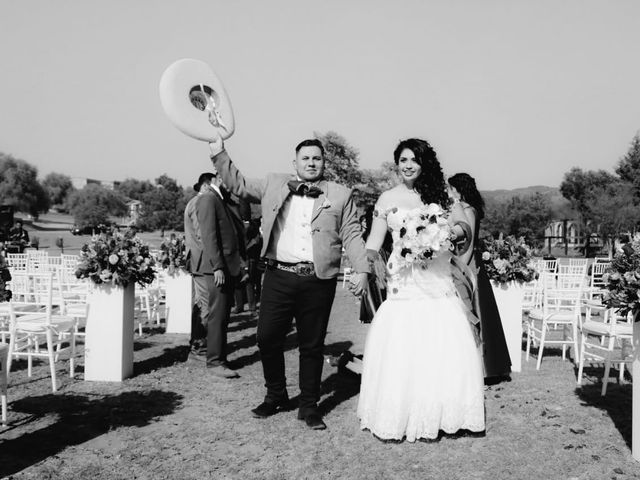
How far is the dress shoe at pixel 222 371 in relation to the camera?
22.5ft

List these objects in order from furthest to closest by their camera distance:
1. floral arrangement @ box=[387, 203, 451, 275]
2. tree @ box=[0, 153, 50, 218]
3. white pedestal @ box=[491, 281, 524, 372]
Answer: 1. tree @ box=[0, 153, 50, 218]
2. white pedestal @ box=[491, 281, 524, 372]
3. floral arrangement @ box=[387, 203, 451, 275]

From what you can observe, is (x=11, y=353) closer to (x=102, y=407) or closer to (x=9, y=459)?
(x=102, y=407)

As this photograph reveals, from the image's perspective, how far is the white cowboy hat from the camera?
183 inches

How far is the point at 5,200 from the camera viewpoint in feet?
248

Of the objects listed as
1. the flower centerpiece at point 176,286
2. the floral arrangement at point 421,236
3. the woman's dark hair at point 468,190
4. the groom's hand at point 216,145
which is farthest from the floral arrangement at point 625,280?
the flower centerpiece at point 176,286

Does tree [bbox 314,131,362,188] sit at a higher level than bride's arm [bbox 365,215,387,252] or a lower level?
higher

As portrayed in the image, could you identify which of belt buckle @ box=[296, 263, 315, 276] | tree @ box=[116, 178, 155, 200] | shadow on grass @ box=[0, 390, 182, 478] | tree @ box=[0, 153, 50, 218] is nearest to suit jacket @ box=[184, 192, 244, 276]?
shadow on grass @ box=[0, 390, 182, 478]

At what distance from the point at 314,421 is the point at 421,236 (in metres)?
1.83

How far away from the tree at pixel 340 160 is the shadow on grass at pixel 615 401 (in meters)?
31.1

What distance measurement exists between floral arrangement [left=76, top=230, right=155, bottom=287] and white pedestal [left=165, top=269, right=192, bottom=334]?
11.1 feet

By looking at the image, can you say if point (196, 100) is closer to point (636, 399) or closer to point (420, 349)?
point (420, 349)

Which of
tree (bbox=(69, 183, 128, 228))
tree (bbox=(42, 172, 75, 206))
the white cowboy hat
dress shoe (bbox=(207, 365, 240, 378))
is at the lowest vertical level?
dress shoe (bbox=(207, 365, 240, 378))

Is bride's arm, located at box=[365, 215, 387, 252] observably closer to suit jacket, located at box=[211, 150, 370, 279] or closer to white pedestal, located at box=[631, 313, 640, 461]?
suit jacket, located at box=[211, 150, 370, 279]

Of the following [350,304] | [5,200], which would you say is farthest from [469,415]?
[5,200]
